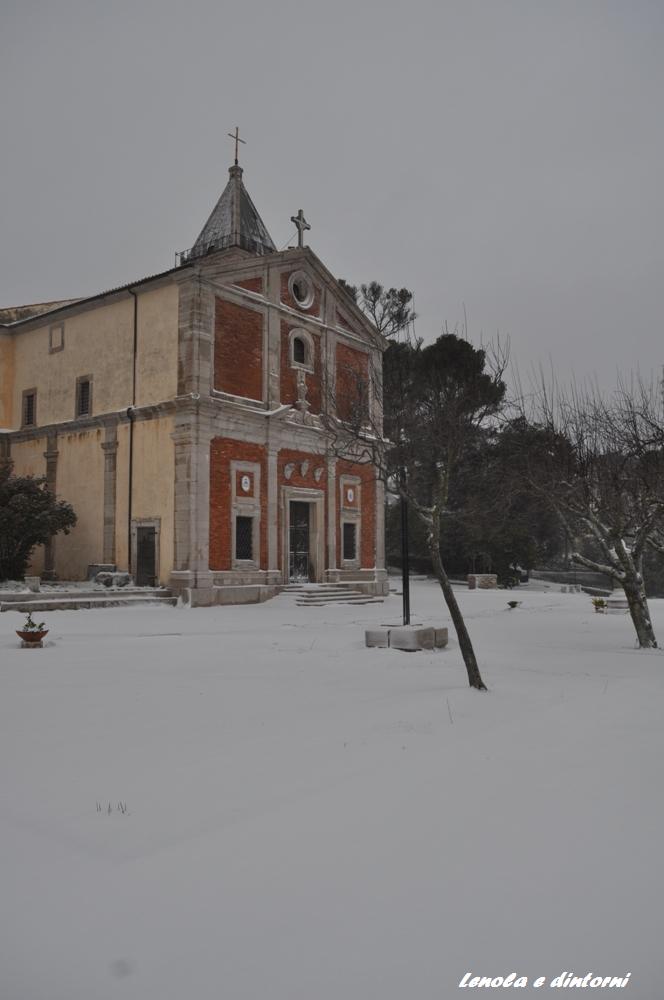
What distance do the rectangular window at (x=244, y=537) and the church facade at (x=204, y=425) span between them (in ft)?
0.30

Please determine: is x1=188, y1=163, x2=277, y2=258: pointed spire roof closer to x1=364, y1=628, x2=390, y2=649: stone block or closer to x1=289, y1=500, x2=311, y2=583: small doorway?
x1=289, y1=500, x2=311, y2=583: small doorway

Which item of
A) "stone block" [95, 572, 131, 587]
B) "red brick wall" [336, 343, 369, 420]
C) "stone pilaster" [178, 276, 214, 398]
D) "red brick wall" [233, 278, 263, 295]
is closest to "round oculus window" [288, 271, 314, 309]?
"red brick wall" [233, 278, 263, 295]

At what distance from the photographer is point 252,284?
2497 cm

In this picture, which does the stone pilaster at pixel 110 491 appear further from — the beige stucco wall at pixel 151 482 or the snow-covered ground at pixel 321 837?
the snow-covered ground at pixel 321 837

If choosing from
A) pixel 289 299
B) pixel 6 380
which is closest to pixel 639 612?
pixel 289 299

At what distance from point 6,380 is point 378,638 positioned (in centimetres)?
2229

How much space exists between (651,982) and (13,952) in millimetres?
2743

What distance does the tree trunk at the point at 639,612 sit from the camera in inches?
513

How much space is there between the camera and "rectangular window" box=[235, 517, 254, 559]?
2361 cm

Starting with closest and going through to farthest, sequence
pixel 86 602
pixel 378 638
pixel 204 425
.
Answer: pixel 378 638 → pixel 86 602 → pixel 204 425

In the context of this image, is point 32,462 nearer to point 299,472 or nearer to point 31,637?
point 299,472

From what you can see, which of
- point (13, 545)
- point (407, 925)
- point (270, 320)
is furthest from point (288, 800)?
point (270, 320)

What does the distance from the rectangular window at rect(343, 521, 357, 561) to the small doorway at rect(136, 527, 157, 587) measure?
25.6 feet

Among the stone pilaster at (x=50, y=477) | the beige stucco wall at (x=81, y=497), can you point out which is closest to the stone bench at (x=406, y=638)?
the beige stucco wall at (x=81, y=497)
